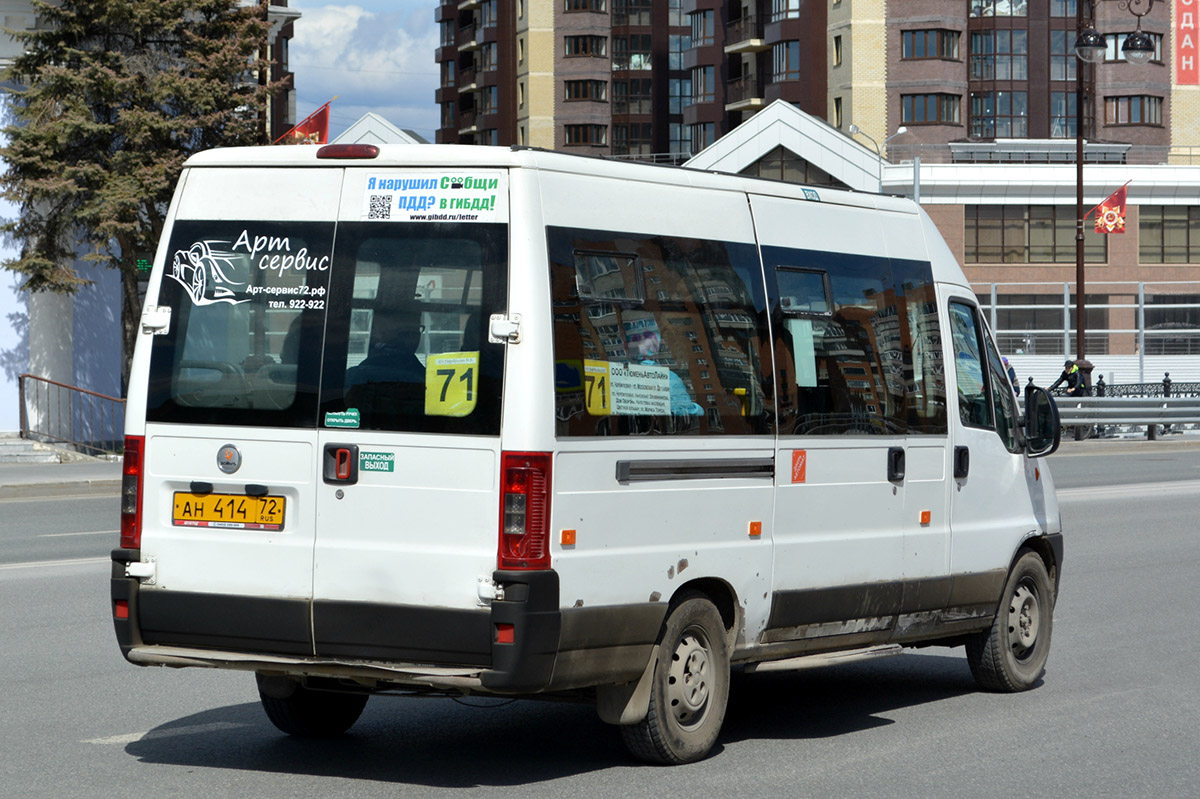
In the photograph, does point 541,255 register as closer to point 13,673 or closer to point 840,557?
point 840,557

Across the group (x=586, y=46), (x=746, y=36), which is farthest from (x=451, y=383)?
(x=586, y=46)

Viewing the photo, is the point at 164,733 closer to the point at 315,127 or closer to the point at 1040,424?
the point at 1040,424

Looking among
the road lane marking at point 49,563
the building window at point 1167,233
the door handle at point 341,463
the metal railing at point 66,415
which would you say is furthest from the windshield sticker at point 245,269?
the building window at point 1167,233

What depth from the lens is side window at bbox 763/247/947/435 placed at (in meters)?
7.39

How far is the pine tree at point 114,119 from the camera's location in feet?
86.0

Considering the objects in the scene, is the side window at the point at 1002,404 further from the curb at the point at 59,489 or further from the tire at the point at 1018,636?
the curb at the point at 59,489

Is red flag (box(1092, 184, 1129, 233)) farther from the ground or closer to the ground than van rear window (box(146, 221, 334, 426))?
farther from the ground

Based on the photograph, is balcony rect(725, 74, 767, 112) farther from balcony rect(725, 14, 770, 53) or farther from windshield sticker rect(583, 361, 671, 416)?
windshield sticker rect(583, 361, 671, 416)

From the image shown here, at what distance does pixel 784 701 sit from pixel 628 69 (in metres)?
104

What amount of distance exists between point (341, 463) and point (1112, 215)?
48.3 meters

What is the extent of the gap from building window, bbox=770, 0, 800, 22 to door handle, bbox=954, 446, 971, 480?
78.4 meters

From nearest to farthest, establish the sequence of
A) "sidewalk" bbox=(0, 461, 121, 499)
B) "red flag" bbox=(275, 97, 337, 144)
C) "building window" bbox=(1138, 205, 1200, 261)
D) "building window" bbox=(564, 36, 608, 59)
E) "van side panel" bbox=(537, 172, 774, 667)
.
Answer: "van side panel" bbox=(537, 172, 774, 667) → "sidewalk" bbox=(0, 461, 121, 499) → "red flag" bbox=(275, 97, 337, 144) → "building window" bbox=(1138, 205, 1200, 261) → "building window" bbox=(564, 36, 608, 59)

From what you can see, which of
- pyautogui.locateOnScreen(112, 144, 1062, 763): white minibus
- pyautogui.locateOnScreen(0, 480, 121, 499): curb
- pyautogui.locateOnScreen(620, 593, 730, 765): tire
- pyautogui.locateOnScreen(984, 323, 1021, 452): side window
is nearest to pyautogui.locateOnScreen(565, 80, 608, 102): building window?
pyautogui.locateOnScreen(0, 480, 121, 499): curb

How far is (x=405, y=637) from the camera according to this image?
242 inches
